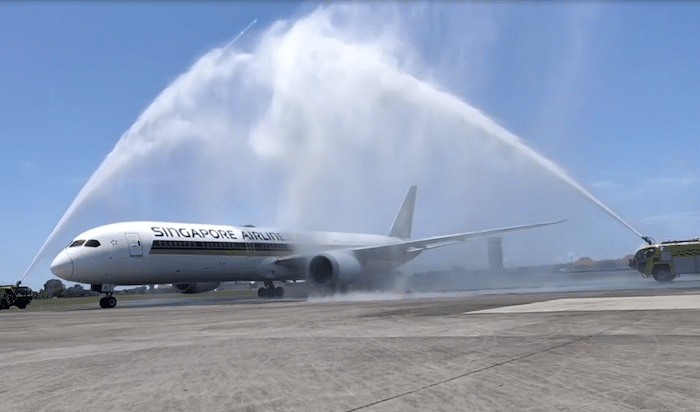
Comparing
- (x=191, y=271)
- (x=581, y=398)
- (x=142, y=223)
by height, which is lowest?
(x=581, y=398)

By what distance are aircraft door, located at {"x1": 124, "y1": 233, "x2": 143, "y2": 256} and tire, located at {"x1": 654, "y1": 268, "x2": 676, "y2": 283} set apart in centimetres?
3019

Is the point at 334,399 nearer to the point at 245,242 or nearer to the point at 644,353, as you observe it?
the point at 644,353

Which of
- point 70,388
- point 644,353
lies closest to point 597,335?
point 644,353

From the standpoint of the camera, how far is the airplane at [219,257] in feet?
86.2

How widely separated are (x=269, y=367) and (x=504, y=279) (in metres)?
33.3

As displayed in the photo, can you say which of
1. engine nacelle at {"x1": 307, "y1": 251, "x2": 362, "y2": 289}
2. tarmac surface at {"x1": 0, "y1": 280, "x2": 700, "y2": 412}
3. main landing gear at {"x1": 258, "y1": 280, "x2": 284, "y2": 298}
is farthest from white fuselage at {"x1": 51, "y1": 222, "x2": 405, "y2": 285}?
tarmac surface at {"x1": 0, "y1": 280, "x2": 700, "y2": 412}

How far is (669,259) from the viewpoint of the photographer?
36406 millimetres

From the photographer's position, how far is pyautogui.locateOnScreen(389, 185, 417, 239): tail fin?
4662 cm

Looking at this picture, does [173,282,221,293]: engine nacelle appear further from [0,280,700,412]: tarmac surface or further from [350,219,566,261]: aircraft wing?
[0,280,700,412]: tarmac surface

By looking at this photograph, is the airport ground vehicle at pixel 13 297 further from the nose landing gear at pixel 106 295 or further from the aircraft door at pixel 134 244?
the aircraft door at pixel 134 244

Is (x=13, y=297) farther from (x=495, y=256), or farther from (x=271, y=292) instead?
(x=495, y=256)

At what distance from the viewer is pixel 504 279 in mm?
38062

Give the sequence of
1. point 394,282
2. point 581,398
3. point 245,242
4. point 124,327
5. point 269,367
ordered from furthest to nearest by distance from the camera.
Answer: point 394,282 → point 245,242 → point 124,327 → point 269,367 → point 581,398

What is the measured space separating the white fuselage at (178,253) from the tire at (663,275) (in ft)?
52.2
